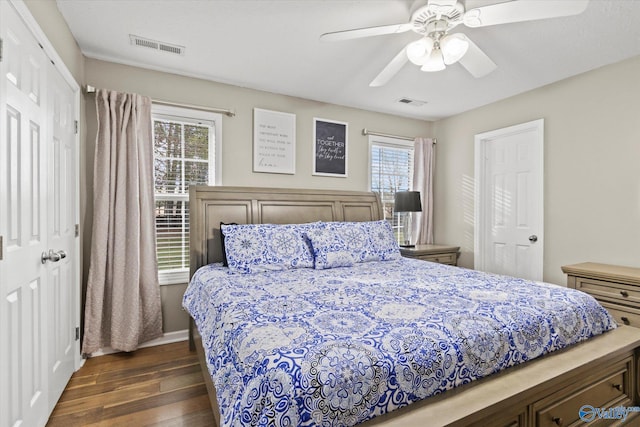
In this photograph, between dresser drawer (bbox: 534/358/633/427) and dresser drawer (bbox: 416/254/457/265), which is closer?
dresser drawer (bbox: 534/358/633/427)

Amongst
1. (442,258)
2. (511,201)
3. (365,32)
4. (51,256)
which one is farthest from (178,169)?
(511,201)

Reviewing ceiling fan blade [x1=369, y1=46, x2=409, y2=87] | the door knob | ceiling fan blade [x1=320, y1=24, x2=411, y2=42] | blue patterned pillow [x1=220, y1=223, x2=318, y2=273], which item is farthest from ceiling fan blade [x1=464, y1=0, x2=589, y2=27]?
the door knob

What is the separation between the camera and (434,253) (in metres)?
3.96

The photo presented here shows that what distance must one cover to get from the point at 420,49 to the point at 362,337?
165 cm

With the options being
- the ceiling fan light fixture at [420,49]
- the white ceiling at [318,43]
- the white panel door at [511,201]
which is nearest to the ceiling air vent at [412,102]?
the white ceiling at [318,43]

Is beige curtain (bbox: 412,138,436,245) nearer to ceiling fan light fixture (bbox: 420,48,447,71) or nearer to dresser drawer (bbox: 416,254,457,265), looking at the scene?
dresser drawer (bbox: 416,254,457,265)

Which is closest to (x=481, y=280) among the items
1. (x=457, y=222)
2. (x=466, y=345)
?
(x=466, y=345)

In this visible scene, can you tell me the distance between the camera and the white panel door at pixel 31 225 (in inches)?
54.8

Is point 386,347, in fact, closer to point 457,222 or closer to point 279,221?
point 279,221

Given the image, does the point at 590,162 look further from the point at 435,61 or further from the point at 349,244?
the point at 349,244

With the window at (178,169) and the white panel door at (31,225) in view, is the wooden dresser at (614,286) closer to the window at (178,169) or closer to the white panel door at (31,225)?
the window at (178,169)

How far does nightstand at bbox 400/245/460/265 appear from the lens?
3819 millimetres

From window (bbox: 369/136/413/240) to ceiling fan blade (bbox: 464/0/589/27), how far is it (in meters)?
2.45

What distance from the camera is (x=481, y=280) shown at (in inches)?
87.1
